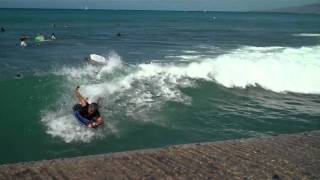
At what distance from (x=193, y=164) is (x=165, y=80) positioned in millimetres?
13352

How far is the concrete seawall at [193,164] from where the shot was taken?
10.3 metres

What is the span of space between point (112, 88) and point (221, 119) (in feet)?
21.4

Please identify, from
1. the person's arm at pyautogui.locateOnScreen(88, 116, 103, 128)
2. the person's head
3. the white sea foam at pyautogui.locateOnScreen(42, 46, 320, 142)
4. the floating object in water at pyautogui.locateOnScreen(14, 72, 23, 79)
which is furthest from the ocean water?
the person's head

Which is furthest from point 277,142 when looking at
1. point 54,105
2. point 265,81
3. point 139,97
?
point 265,81

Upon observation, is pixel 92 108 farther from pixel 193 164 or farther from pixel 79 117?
pixel 193 164

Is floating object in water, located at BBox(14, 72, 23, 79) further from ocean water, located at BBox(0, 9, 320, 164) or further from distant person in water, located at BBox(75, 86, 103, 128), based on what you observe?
distant person in water, located at BBox(75, 86, 103, 128)

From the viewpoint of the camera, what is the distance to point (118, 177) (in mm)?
10203

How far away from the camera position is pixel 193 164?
11016 mm

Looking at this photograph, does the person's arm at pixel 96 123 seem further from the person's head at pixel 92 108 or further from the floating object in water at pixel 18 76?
the floating object in water at pixel 18 76

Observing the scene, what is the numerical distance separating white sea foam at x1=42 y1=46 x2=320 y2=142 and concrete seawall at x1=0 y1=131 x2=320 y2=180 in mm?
4828

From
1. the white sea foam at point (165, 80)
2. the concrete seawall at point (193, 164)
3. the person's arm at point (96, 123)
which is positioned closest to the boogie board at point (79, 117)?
the person's arm at point (96, 123)

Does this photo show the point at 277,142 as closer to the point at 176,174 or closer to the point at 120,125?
the point at 176,174

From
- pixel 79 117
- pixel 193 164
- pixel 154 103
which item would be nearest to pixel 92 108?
pixel 79 117

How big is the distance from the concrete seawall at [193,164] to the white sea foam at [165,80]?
15.8 ft
